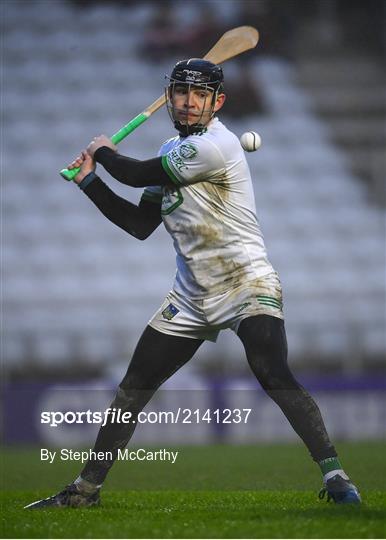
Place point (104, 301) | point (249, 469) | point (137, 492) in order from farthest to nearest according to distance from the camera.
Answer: point (104, 301)
point (249, 469)
point (137, 492)

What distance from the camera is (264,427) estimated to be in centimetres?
1112

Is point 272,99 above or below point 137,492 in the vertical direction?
above

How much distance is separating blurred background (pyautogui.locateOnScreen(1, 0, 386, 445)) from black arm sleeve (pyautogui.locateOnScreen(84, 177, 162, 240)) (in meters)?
5.76

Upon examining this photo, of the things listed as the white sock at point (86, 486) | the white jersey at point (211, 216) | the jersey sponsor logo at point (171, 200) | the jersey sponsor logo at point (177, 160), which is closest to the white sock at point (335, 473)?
the white jersey at point (211, 216)

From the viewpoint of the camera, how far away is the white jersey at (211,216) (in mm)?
4582

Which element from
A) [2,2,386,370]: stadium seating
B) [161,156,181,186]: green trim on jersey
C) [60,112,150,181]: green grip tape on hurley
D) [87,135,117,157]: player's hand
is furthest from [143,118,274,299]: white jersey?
[2,2,386,370]: stadium seating

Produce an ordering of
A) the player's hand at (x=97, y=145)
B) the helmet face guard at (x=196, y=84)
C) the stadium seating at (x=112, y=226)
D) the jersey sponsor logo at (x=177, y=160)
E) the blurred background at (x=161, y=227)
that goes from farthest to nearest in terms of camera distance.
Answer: the stadium seating at (x=112, y=226) < the blurred background at (x=161, y=227) < the player's hand at (x=97, y=145) < the helmet face guard at (x=196, y=84) < the jersey sponsor logo at (x=177, y=160)

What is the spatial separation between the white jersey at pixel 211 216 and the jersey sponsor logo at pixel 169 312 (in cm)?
9

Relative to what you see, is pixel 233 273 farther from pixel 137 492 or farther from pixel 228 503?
pixel 137 492

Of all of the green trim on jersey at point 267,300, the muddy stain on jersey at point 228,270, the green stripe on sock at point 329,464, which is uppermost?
the muddy stain on jersey at point 228,270

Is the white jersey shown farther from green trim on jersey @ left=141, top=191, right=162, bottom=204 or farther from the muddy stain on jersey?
green trim on jersey @ left=141, top=191, right=162, bottom=204

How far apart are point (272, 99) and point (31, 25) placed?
4016mm

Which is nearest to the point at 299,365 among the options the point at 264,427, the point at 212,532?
the point at 264,427

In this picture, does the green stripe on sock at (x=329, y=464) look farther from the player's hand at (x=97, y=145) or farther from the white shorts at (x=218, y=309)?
the player's hand at (x=97, y=145)
